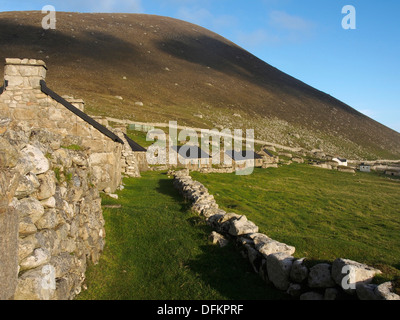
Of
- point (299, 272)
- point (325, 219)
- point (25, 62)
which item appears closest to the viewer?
point (299, 272)

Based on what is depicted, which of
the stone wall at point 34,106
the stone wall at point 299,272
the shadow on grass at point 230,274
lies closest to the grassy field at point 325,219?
the stone wall at point 299,272

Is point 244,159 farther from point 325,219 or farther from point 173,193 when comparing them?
point 173,193

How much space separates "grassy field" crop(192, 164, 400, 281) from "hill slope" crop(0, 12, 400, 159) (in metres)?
48.3

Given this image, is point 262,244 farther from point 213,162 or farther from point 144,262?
point 213,162

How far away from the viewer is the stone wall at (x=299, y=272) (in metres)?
5.73

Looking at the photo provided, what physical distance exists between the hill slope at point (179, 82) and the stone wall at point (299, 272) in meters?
61.3

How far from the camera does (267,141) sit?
91375 millimetres

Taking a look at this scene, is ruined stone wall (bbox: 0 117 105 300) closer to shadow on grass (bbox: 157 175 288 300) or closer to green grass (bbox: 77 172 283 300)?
green grass (bbox: 77 172 283 300)

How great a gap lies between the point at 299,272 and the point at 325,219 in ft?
48.3

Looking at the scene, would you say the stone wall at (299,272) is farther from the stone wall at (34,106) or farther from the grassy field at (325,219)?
the stone wall at (34,106)

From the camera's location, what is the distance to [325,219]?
20078 millimetres

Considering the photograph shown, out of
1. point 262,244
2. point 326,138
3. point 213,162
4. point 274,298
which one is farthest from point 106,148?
point 326,138

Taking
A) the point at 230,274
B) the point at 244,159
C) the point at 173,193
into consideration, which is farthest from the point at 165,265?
the point at 244,159
